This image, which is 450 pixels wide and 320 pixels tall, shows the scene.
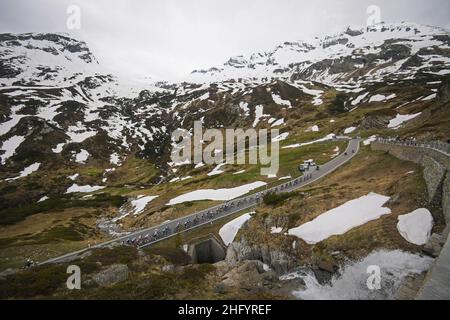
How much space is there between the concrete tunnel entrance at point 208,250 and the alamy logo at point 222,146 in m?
52.4

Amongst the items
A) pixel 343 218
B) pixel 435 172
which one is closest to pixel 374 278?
pixel 343 218

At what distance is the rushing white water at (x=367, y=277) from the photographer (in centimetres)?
1870

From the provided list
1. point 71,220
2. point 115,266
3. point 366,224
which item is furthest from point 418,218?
point 71,220

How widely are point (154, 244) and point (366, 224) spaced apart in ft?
96.7

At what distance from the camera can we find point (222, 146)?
152125mm

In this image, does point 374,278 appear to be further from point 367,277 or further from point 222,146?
point 222,146

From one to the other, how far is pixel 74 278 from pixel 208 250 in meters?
23.0

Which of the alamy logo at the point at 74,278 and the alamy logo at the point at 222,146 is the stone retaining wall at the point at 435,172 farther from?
the alamy logo at the point at 222,146

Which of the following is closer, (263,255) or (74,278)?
(74,278)

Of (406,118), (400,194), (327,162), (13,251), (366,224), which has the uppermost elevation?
(406,118)

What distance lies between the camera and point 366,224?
26531 mm

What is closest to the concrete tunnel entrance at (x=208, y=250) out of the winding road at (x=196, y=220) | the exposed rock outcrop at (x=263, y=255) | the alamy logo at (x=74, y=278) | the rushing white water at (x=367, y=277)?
→ the winding road at (x=196, y=220)

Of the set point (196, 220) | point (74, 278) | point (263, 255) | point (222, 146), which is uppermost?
point (222, 146)
